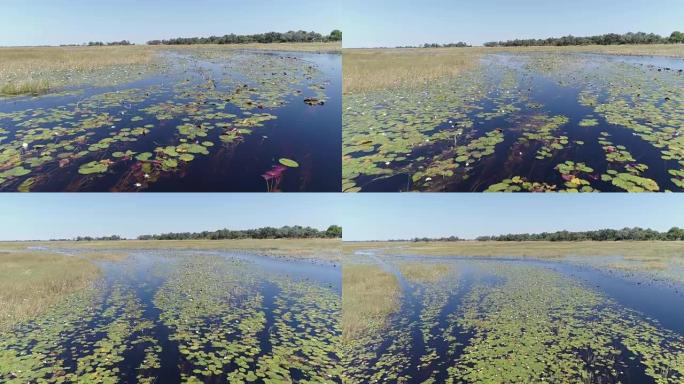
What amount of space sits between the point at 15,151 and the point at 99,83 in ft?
36.4

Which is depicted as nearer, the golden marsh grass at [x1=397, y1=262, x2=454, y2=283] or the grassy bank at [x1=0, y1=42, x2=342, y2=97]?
the grassy bank at [x1=0, y1=42, x2=342, y2=97]

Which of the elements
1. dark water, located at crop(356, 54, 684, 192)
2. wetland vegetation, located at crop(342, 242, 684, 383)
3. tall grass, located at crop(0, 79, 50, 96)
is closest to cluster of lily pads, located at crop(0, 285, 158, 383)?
wetland vegetation, located at crop(342, 242, 684, 383)

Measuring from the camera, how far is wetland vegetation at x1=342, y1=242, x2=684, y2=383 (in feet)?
26.7

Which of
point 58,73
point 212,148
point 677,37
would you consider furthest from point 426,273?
point 677,37

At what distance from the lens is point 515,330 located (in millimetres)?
10430

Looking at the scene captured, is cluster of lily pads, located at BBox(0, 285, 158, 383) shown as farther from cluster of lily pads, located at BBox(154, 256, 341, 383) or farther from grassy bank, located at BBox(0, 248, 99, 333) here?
cluster of lily pads, located at BBox(154, 256, 341, 383)

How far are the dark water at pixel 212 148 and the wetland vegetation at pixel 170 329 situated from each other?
3913 mm

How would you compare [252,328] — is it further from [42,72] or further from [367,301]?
[42,72]

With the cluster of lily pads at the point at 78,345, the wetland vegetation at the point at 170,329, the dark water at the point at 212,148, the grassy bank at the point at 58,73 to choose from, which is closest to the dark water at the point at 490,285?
the wetland vegetation at the point at 170,329

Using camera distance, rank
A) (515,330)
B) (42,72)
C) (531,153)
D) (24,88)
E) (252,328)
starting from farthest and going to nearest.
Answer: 1. (42,72)
2. (24,88)
3. (515,330)
4. (252,328)
5. (531,153)

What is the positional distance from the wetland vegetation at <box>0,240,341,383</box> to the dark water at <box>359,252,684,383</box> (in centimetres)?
207

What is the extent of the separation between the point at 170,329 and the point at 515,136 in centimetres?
1083

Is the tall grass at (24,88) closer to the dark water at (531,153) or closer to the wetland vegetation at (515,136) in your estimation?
the wetland vegetation at (515,136)

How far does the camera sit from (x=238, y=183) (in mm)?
6973
